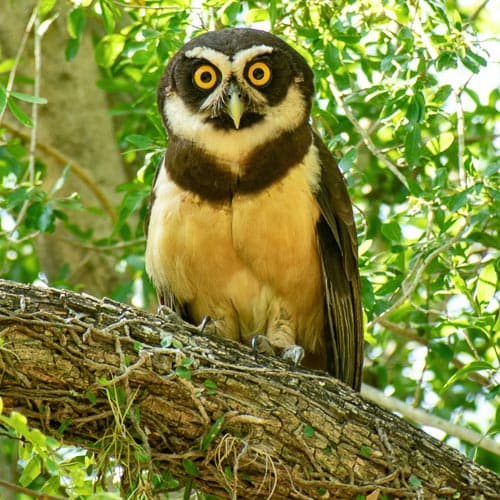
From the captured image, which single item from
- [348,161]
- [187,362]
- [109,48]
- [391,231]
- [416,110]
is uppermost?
[416,110]

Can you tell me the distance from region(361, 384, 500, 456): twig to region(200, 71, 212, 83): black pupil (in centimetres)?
197

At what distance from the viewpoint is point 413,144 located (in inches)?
223

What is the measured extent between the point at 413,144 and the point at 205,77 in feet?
3.79

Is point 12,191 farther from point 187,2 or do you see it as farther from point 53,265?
point 53,265

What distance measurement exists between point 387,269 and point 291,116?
1.12 metres

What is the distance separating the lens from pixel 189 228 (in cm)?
543

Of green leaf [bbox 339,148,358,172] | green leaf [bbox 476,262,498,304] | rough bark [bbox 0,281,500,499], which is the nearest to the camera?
rough bark [bbox 0,281,500,499]

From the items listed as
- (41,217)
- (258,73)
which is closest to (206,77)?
(258,73)

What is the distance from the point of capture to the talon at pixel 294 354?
5.37 metres

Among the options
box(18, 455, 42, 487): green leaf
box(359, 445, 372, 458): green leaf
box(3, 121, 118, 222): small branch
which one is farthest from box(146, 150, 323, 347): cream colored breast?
box(3, 121, 118, 222): small branch

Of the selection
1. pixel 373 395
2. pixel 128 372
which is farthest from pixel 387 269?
pixel 128 372

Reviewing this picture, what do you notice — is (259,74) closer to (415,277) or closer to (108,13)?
(108,13)

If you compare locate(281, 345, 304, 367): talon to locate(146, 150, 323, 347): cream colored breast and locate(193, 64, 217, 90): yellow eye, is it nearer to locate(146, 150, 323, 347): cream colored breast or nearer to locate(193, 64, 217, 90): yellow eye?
locate(146, 150, 323, 347): cream colored breast

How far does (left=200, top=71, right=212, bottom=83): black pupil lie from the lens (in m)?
5.52
